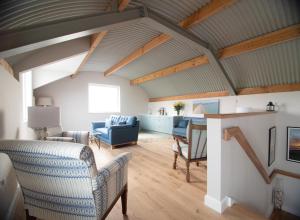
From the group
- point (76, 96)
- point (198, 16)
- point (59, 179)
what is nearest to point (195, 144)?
point (59, 179)

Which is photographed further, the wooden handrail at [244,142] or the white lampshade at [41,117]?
the white lampshade at [41,117]

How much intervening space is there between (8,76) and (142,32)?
2747 mm

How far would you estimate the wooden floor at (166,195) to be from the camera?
6.04ft

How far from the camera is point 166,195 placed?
2.25 m

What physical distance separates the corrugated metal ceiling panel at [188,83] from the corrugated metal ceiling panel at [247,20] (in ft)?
4.59

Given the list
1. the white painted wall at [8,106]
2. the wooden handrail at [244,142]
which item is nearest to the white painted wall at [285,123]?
the wooden handrail at [244,142]

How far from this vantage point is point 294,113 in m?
3.96

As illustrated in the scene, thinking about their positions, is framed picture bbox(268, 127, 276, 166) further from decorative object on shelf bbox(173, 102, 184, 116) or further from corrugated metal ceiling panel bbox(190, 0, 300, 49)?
decorative object on shelf bbox(173, 102, 184, 116)

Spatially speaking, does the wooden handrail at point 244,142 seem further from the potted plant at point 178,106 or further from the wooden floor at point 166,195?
the potted plant at point 178,106

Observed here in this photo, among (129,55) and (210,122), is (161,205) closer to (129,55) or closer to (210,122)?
(210,122)

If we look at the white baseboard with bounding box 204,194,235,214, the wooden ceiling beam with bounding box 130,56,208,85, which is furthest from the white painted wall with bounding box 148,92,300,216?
the white baseboard with bounding box 204,194,235,214

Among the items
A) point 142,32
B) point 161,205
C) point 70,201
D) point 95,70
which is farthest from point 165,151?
point 95,70

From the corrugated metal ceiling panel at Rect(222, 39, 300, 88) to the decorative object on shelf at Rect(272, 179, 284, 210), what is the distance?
107 inches

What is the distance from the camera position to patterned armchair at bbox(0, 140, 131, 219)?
3.51 feet
